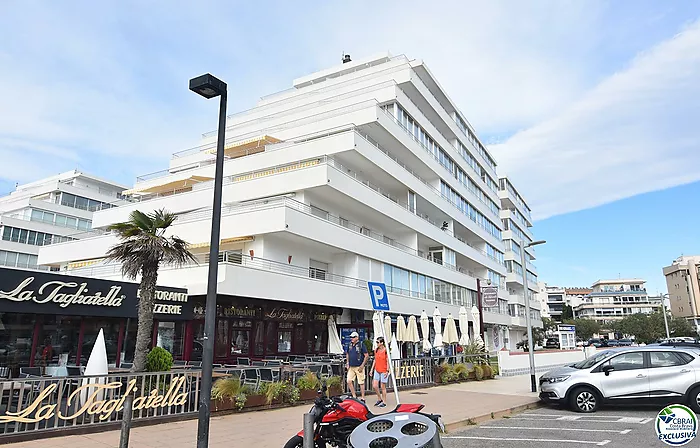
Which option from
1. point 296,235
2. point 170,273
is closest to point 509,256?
point 296,235

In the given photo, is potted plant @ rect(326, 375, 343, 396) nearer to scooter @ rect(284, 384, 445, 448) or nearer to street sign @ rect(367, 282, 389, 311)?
street sign @ rect(367, 282, 389, 311)

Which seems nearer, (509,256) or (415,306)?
(415,306)

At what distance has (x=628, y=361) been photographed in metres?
13.2

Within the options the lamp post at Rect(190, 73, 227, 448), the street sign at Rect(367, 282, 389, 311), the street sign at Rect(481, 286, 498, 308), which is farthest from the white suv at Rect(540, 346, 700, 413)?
the street sign at Rect(481, 286, 498, 308)

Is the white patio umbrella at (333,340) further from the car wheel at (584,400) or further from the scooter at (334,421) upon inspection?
the scooter at (334,421)

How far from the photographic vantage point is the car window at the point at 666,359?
1287cm

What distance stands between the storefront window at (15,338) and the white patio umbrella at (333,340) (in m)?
13.7

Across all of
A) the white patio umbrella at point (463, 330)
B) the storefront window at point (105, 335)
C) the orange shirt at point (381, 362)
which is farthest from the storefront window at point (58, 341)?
the white patio umbrella at point (463, 330)

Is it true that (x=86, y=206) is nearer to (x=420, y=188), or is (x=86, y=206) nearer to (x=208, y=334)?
(x=420, y=188)

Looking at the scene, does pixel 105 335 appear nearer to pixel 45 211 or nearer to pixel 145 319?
pixel 145 319

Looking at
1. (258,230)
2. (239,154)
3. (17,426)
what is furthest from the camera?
(239,154)

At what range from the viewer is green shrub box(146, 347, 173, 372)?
13109 mm

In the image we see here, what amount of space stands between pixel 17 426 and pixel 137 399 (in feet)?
7.10

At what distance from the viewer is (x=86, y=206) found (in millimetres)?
64250
